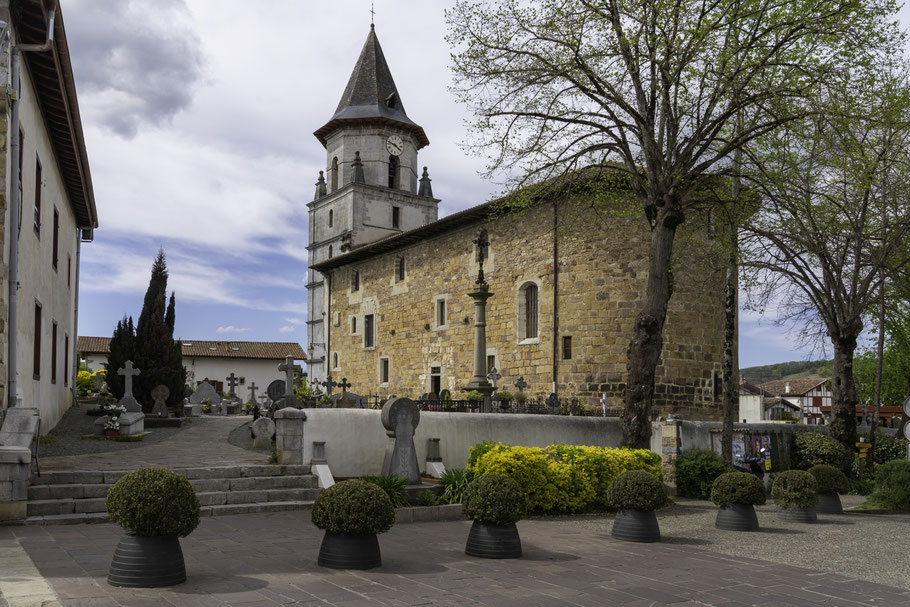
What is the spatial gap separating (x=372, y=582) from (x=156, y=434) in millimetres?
12816

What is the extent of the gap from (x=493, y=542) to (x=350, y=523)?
177 centimetres

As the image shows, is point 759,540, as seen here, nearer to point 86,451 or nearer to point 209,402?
point 86,451

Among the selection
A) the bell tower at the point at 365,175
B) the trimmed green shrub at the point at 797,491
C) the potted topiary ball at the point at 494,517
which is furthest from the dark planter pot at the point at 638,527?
the bell tower at the point at 365,175

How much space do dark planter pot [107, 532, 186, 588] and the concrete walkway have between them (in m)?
5.17

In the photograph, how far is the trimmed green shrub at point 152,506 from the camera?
6188 millimetres

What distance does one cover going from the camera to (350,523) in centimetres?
720

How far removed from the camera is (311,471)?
12070mm

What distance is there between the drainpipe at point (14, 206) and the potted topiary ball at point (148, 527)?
18.7ft

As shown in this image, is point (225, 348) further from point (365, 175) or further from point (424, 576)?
point (424, 576)

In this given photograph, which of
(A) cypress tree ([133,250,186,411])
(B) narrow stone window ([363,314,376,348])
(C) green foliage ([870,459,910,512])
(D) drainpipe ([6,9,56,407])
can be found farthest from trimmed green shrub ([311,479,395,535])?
(B) narrow stone window ([363,314,376,348])

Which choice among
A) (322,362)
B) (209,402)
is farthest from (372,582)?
(322,362)

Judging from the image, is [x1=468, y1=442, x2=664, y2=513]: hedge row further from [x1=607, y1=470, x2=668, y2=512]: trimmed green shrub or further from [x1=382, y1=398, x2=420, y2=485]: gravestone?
[x1=607, y1=470, x2=668, y2=512]: trimmed green shrub

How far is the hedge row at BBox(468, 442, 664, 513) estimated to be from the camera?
12.0 m

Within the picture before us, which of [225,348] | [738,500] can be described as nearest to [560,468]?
[738,500]
